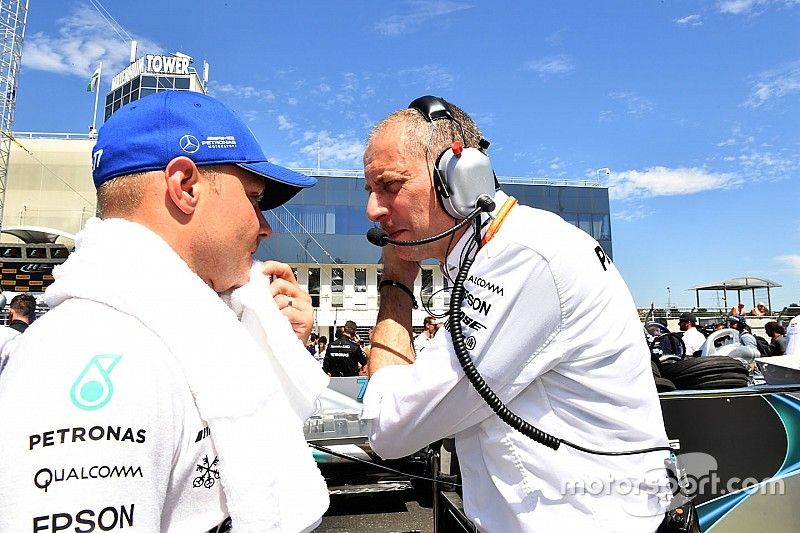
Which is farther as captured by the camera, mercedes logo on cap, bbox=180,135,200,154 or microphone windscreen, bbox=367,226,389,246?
microphone windscreen, bbox=367,226,389,246

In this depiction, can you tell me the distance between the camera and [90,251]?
1011mm

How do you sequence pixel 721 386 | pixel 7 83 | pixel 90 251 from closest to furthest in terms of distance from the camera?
pixel 90 251 → pixel 721 386 → pixel 7 83

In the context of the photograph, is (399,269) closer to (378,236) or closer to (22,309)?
(378,236)

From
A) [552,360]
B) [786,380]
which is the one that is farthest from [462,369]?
[786,380]

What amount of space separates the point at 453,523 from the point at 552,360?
1.19m

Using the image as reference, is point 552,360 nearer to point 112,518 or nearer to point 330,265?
point 112,518

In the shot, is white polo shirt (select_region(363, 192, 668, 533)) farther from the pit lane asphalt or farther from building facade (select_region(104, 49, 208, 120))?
building facade (select_region(104, 49, 208, 120))

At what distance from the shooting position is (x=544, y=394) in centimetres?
152

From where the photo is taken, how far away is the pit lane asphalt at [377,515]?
4.80 m

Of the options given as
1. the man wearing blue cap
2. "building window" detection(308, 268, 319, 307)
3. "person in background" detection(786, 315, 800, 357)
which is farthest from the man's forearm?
"building window" detection(308, 268, 319, 307)

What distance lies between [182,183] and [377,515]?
479cm

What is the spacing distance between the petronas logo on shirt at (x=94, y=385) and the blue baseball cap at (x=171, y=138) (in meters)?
0.48

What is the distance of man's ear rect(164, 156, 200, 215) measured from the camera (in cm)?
113

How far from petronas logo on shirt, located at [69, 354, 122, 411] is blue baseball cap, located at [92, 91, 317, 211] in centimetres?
48
